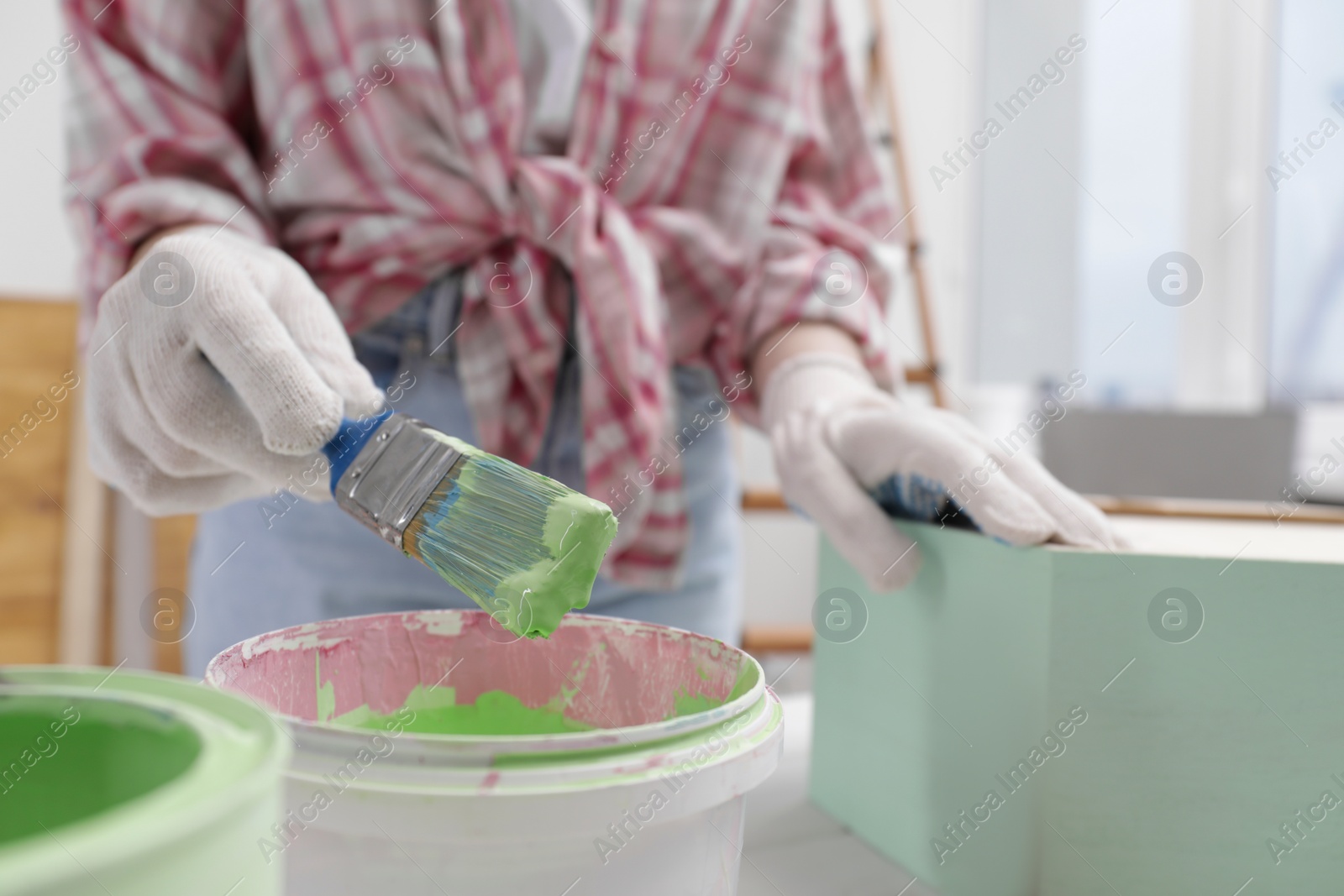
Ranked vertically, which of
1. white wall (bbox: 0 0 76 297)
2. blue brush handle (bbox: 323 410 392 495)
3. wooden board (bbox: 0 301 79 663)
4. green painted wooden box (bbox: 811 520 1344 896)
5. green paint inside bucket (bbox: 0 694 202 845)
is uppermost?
green paint inside bucket (bbox: 0 694 202 845)

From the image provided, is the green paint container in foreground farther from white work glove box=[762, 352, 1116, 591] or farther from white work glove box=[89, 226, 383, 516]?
white work glove box=[762, 352, 1116, 591]

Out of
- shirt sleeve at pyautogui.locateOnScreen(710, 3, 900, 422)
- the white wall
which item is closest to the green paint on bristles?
shirt sleeve at pyautogui.locateOnScreen(710, 3, 900, 422)

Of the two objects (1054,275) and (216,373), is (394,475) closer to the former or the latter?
(216,373)

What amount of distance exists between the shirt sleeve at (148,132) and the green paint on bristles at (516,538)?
0.32 meters

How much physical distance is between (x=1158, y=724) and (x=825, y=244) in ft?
1.59

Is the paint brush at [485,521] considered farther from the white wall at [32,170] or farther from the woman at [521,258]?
the white wall at [32,170]

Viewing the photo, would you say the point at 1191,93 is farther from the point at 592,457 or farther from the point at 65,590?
the point at 65,590

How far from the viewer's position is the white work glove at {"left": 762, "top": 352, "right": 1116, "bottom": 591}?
1.40 ft

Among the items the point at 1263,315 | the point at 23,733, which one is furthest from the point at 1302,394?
the point at 23,733

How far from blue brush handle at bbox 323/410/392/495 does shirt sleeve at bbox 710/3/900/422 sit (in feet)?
1.30

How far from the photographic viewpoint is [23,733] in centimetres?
22

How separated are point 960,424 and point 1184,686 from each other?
0.57 feet

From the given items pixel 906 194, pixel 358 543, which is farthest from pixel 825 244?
pixel 906 194

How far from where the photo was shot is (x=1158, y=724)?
396 millimetres
